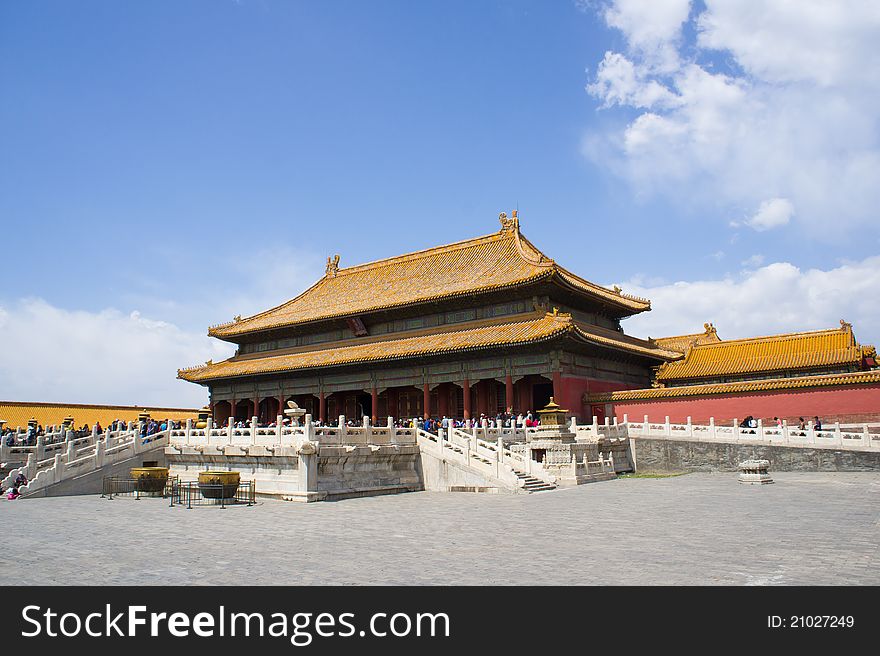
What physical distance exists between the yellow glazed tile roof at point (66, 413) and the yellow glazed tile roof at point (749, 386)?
3397cm

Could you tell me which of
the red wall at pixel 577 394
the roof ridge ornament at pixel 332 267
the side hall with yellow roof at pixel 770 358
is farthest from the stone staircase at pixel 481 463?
the roof ridge ornament at pixel 332 267

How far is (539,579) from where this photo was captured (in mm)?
9102

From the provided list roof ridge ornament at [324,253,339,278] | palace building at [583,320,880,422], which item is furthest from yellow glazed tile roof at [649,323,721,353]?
roof ridge ornament at [324,253,339,278]

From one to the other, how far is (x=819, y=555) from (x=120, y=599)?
9.19 m

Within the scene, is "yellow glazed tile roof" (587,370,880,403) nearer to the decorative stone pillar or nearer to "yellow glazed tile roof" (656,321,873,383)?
the decorative stone pillar

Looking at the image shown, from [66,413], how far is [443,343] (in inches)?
1093

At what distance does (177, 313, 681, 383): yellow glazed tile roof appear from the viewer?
3181cm

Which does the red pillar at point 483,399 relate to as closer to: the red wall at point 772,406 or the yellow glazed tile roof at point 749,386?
the yellow glazed tile roof at point 749,386

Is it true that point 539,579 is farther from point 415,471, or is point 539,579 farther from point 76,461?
point 76,461

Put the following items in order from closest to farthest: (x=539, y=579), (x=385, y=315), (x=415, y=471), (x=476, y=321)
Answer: (x=539, y=579) → (x=415, y=471) → (x=476, y=321) → (x=385, y=315)

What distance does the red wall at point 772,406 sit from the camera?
2806cm

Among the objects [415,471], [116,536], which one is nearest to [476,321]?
[415,471]

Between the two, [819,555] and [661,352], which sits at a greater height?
[661,352]

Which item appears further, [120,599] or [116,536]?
[116,536]
